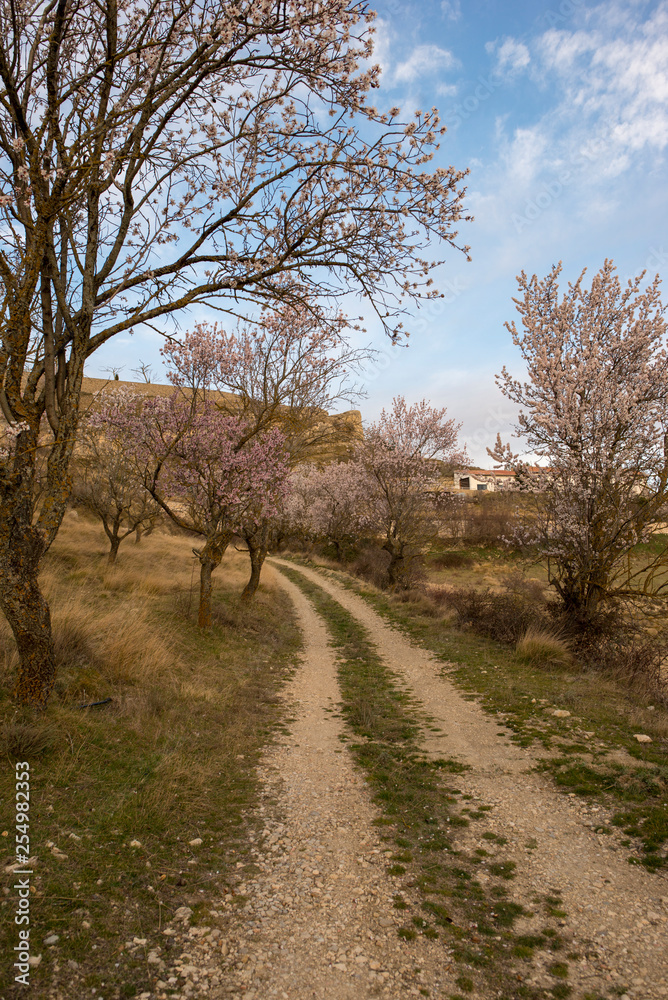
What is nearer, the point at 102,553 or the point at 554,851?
the point at 554,851

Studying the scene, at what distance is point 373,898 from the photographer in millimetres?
3480

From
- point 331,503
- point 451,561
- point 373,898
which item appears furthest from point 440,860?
point 451,561

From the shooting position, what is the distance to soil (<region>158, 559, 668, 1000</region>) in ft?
9.04

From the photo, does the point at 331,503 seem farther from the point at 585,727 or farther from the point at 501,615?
the point at 585,727

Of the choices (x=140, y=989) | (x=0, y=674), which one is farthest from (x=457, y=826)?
(x=0, y=674)

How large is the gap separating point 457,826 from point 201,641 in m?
6.79

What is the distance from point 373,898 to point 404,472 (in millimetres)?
19203

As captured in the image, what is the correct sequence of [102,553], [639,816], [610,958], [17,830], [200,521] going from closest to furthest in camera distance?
[610,958] → [17,830] → [639,816] → [200,521] → [102,553]

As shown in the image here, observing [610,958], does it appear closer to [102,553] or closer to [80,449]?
[102,553]

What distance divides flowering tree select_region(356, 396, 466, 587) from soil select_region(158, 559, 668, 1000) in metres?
16.1

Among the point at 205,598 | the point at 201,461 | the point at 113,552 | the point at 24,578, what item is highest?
the point at 201,461

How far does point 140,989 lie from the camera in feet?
8.55

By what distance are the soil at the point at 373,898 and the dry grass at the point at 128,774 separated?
0.30m

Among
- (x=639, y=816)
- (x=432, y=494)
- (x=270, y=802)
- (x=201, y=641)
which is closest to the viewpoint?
(x=639, y=816)
